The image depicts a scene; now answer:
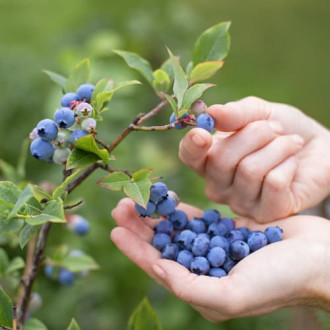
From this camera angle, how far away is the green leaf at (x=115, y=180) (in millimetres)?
937

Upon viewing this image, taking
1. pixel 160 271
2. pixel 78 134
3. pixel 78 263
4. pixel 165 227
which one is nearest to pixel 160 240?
pixel 165 227

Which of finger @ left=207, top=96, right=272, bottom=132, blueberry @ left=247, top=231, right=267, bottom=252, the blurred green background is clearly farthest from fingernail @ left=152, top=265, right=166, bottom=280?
the blurred green background

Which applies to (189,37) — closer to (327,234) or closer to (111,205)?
(111,205)

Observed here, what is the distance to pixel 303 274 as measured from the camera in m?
1.02

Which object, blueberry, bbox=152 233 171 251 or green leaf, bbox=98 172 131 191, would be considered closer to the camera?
green leaf, bbox=98 172 131 191

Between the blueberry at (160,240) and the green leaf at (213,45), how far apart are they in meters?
0.39

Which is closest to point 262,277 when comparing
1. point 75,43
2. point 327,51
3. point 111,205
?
point 111,205

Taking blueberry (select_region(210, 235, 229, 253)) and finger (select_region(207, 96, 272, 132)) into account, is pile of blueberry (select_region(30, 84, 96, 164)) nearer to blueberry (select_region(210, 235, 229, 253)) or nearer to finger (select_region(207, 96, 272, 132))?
finger (select_region(207, 96, 272, 132))

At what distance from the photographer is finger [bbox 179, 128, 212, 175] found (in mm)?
1047

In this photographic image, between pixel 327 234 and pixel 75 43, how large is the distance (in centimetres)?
202

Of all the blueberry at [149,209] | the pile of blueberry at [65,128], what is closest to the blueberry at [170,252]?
the blueberry at [149,209]

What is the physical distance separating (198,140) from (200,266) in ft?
0.83

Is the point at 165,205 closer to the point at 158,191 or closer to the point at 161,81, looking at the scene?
the point at 158,191

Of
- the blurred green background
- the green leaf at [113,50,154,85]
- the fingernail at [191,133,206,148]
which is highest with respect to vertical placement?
the green leaf at [113,50,154,85]
